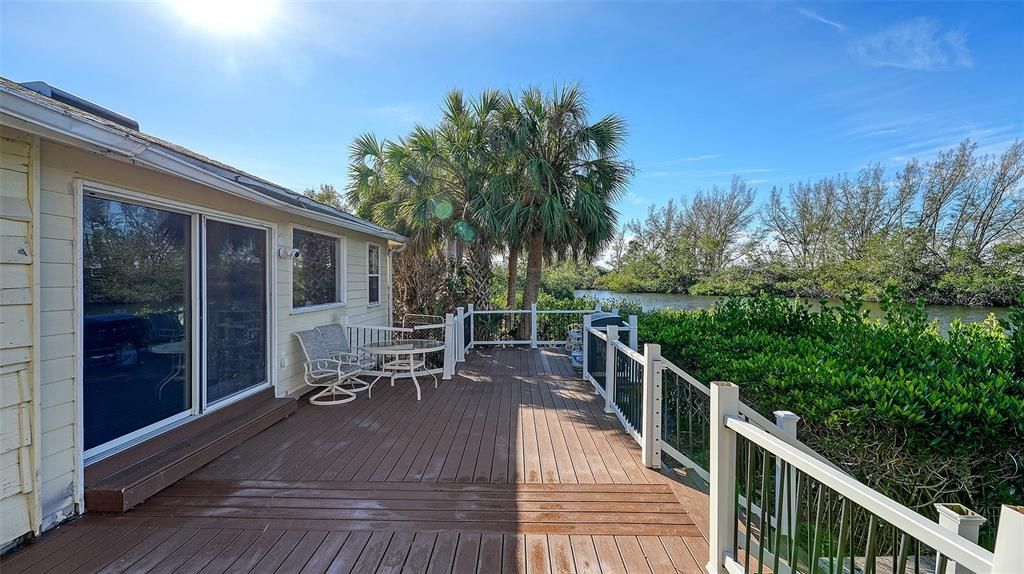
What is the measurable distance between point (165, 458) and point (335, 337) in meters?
2.73

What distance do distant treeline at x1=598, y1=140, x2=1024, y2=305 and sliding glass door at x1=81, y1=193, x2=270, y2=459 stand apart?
11.0 meters

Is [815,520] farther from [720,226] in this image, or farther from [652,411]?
[720,226]

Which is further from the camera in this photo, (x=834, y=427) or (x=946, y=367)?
(x=946, y=367)

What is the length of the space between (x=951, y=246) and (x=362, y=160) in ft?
67.7

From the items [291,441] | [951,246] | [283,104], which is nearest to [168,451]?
[291,441]

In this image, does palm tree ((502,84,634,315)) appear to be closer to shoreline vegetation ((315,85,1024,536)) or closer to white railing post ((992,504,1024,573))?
shoreline vegetation ((315,85,1024,536))

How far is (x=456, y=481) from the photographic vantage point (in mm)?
2867

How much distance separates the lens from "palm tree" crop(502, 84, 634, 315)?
28.2 feet

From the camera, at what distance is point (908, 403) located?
8.52 ft

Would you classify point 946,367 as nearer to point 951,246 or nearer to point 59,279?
point 59,279

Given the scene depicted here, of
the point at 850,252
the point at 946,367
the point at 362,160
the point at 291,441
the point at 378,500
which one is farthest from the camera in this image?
the point at 850,252

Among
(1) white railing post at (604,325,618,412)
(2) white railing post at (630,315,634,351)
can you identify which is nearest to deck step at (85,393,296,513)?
(1) white railing post at (604,325,618,412)

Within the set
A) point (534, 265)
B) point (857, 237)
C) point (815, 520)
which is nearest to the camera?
point (815, 520)

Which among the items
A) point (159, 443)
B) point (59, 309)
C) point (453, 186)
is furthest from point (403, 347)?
point (453, 186)
